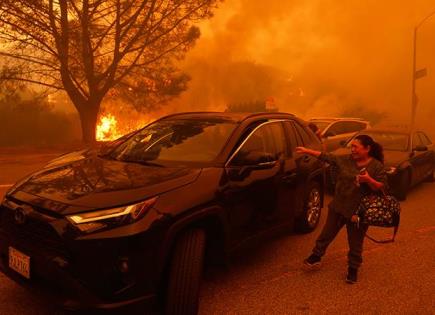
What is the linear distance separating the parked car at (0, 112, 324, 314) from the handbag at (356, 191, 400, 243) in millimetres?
787

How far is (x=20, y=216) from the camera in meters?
2.83

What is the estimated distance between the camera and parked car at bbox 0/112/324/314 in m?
2.58

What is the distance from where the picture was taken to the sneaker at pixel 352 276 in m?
3.87

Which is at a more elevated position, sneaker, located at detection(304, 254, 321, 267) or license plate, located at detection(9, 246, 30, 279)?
license plate, located at detection(9, 246, 30, 279)

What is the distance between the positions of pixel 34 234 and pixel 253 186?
1763mm

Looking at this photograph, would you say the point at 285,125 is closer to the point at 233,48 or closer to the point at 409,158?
the point at 409,158

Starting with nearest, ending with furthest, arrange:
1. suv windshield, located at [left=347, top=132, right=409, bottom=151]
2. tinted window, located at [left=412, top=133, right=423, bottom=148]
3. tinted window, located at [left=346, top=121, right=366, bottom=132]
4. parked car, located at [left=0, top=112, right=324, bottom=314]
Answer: parked car, located at [left=0, top=112, right=324, bottom=314] → suv windshield, located at [left=347, top=132, right=409, bottom=151] → tinted window, located at [left=412, top=133, right=423, bottom=148] → tinted window, located at [left=346, top=121, right=366, bottom=132]

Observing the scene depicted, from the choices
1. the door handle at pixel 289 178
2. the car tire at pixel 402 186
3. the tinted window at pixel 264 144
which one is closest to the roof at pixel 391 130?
the car tire at pixel 402 186

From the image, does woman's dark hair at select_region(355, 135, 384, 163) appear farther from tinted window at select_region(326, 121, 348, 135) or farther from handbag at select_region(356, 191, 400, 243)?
tinted window at select_region(326, 121, 348, 135)

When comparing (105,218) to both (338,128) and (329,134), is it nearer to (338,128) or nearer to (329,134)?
(329,134)

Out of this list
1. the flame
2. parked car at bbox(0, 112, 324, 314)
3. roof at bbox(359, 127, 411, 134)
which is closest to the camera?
parked car at bbox(0, 112, 324, 314)

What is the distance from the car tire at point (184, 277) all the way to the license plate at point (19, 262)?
3.01 feet

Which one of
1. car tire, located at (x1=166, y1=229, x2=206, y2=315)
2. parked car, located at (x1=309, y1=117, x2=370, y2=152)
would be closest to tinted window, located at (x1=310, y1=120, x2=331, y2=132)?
parked car, located at (x1=309, y1=117, x2=370, y2=152)

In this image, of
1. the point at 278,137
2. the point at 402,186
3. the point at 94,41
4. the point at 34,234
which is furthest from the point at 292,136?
the point at 94,41
